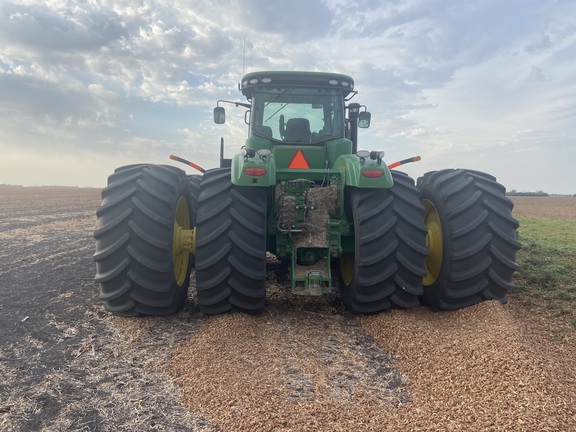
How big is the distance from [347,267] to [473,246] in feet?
4.47

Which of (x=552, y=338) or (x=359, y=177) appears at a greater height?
(x=359, y=177)

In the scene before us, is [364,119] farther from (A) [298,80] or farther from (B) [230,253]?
(B) [230,253]

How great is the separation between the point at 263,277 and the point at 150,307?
1.16 metres

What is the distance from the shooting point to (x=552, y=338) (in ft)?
13.2

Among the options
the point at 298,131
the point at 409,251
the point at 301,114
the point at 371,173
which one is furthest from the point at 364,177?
the point at 301,114

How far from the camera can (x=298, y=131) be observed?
5758mm

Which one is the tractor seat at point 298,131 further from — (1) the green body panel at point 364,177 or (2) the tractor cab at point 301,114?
(1) the green body panel at point 364,177

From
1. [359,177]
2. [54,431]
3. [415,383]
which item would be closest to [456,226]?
[359,177]

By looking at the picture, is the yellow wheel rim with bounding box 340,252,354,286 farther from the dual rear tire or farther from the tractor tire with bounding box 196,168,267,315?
the tractor tire with bounding box 196,168,267,315

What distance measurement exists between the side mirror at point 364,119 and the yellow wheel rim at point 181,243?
119 inches

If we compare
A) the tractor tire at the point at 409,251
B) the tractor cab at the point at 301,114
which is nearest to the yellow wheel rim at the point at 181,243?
the tractor cab at the point at 301,114

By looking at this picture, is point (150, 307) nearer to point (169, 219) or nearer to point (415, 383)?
point (169, 219)

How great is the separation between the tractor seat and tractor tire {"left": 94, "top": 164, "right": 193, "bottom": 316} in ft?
6.26

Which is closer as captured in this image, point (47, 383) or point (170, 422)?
point (170, 422)
